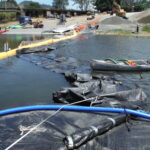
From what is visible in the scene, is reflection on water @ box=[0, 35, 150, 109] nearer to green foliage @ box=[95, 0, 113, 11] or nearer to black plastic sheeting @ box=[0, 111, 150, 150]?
black plastic sheeting @ box=[0, 111, 150, 150]

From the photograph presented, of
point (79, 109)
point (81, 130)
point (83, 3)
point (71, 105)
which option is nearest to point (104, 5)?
point (83, 3)

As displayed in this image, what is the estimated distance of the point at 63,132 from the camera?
255 inches

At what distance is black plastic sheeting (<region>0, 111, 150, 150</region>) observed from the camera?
5891 millimetres

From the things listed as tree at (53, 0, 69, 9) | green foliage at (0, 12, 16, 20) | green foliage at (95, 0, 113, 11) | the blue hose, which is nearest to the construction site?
the blue hose

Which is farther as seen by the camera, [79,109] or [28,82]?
[28,82]

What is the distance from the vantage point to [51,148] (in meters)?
5.73

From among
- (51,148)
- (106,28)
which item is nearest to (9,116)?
(51,148)

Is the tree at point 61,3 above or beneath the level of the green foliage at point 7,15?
above

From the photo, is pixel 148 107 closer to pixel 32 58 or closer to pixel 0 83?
pixel 0 83

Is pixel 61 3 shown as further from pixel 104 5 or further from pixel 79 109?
pixel 79 109

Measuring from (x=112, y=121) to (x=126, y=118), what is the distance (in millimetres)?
604

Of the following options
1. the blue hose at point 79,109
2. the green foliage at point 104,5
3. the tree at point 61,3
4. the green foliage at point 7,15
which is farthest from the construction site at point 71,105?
the tree at point 61,3

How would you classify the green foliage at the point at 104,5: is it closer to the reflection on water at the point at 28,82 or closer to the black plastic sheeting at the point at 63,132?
the reflection on water at the point at 28,82

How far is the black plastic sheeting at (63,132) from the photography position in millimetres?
5891
